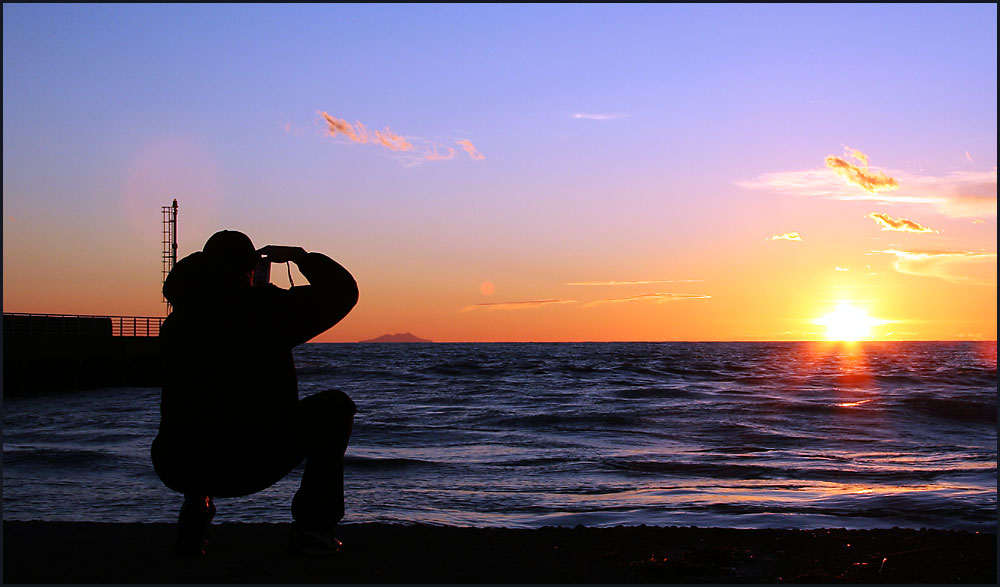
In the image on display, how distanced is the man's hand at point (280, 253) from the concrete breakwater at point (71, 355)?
3009 centimetres

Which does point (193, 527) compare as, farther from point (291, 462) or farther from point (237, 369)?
point (237, 369)

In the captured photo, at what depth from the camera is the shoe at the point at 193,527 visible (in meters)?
4.12

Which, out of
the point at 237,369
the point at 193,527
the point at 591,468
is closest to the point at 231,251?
the point at 237,369

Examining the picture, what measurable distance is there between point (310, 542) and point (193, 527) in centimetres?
57

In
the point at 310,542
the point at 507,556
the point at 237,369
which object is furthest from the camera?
the point at 507,556

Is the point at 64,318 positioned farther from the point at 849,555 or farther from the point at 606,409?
the point at 849,555

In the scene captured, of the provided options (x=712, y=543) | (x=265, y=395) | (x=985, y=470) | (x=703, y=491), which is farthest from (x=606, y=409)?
(x=265, y=395)

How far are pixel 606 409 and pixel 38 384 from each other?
22770 mm

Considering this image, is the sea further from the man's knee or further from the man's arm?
the man's arm

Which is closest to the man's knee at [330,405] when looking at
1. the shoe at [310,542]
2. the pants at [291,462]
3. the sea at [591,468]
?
the pants at [291,462]

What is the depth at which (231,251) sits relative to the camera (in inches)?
153

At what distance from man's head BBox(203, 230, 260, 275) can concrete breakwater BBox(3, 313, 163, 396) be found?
30191mm

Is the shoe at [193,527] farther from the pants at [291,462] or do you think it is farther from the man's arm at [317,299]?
the man's arm at [317,299]

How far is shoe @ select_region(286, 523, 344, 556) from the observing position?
13.6ft
